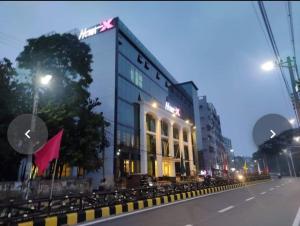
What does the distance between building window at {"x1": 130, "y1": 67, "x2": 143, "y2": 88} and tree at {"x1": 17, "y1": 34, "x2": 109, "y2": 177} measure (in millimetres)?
12755

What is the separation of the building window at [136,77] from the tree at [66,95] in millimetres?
12755

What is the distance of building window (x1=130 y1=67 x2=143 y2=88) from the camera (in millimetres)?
37241

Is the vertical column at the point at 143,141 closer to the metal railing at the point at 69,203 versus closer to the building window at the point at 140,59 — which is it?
the building window at the point at 140,59

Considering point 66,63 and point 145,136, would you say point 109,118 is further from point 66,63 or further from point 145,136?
point 66,63

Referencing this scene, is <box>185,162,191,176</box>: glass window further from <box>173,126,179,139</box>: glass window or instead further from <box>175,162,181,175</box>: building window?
<box>173,126,179,139</box>: glass window

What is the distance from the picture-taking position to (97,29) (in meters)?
36.6

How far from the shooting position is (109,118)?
104 ft

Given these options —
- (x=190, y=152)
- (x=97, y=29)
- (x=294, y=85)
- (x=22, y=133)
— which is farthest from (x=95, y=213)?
(x=190, y=152)

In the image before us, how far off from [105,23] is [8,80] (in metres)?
19.5

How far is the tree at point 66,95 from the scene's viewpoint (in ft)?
67.8

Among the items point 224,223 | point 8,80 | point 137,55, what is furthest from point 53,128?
point 137,55

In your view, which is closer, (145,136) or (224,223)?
(224,223)

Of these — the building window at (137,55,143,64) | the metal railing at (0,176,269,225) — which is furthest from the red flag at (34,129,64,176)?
the building window at (137,55,143,64)

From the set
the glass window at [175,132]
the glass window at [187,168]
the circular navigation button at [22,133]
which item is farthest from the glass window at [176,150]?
the circular navigation button at [22,133]
